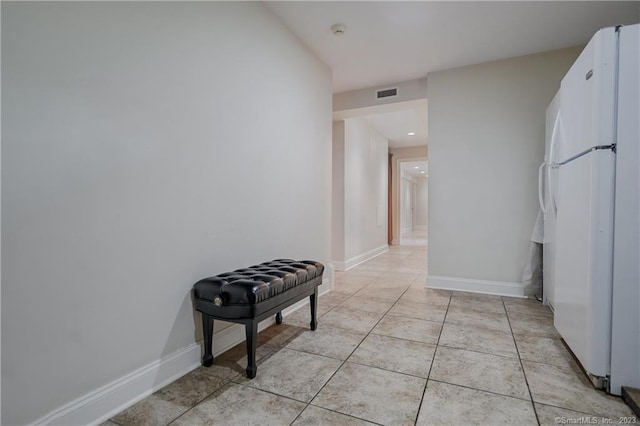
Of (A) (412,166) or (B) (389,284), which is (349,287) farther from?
(A) (412,166)

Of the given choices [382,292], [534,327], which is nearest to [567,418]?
[534,327]

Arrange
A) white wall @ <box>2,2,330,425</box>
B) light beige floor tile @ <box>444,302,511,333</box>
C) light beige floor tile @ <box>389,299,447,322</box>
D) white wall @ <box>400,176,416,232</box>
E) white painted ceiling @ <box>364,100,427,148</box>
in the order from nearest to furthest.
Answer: white wall @ <box>2,2,330,425</box>
light beige floor tile @ <box>444,302,511,333</box>
light beige floor tile @ <box>389,299,447,322</box>
white painted ceiling @ <box>364,100,427,148</box>
white wall @ <box>400,176,416,232</box>

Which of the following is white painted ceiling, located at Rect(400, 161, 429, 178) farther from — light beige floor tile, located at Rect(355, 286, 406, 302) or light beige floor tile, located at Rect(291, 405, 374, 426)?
light beige floor tile, located at Rect(291, 405, 374, 426)

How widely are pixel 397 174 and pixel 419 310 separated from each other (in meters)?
5.89

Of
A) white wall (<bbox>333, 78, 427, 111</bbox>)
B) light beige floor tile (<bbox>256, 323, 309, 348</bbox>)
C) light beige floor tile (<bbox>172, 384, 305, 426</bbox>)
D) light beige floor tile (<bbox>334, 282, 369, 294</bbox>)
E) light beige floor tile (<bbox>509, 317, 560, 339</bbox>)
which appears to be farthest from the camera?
white wall (<bbox>333, 78, 427, 111</bbox>)

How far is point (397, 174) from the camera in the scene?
8383 millimetres

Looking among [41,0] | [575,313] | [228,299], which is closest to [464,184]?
[575,313]

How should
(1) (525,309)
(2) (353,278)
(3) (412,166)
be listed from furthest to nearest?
(3) (412,166) < (2) (353,278) < (1) (525,309)

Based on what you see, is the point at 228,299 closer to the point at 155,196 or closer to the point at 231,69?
the point at 155,196

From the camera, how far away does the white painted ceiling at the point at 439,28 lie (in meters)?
2.56

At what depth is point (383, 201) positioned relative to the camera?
23.1ft

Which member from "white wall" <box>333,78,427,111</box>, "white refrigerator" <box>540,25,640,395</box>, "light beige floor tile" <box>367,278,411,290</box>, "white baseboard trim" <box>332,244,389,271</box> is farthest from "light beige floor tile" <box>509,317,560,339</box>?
"white wall" <box>333,78,427,111</box>

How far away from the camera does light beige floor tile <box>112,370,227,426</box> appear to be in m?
1.42

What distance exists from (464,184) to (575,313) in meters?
2.11
